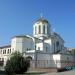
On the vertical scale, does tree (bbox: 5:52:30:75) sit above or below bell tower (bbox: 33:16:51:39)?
below

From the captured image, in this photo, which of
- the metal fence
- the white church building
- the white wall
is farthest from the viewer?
the white wall

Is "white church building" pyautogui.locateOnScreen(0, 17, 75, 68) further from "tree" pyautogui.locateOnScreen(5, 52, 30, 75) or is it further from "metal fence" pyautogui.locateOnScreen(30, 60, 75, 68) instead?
"tree" pyautogui.locateOnScreen(5, 52, 30, 75)

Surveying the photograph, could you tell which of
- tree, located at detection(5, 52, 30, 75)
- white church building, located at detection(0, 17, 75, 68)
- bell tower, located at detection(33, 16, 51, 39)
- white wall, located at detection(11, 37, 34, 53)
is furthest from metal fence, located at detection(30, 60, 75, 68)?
tree, located at detection(5, 52, 30, 75)

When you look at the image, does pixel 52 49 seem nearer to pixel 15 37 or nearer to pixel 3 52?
pixel 15 37

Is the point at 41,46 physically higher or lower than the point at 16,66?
higher

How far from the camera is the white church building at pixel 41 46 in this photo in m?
64.1

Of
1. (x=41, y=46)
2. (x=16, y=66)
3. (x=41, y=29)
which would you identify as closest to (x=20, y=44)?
(x=41, y=46)

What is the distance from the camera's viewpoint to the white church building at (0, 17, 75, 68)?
64125mm

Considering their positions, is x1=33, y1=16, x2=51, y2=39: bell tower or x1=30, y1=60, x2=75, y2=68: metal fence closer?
x1=30, y1=60, x2=75, y2=68: metal fence

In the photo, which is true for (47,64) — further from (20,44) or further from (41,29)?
(41,29)

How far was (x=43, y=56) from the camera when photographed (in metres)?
65.2

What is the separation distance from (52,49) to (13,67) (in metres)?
36.4

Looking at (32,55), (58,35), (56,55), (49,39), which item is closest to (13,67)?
(32,55)

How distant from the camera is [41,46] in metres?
68.4
